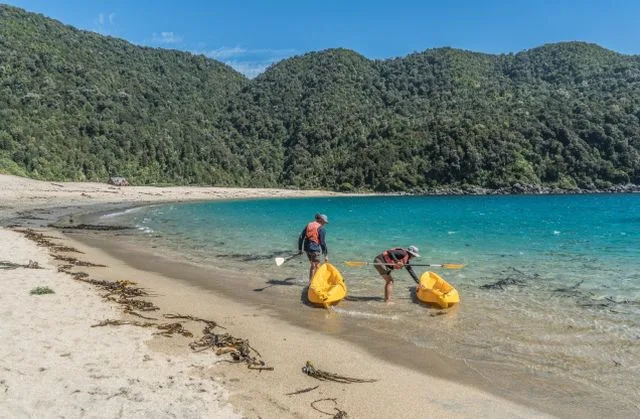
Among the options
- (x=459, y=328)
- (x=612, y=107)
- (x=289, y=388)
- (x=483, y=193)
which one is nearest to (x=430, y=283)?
(x=459, y=328)

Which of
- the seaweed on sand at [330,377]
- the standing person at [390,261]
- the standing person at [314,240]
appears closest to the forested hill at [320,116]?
the standing person at [314,240]

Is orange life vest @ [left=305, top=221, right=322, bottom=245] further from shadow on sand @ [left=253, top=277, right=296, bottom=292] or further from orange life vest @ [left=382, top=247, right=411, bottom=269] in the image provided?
orange life vest @ [left=382, top=247, right=411, bottom=269]

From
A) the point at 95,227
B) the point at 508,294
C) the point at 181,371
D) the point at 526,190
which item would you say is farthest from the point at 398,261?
the point at 526,190

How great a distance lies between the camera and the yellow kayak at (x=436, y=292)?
432 inches

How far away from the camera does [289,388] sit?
20.2 feet

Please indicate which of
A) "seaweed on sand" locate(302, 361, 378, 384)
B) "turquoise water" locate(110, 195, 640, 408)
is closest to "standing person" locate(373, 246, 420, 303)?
"turquoise water" locate(110, 195, 640, 408)

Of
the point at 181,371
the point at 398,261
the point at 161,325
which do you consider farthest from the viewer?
the point at 398,261

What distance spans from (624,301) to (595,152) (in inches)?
4576

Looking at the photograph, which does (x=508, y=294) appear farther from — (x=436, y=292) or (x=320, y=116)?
(x=320, y=116)

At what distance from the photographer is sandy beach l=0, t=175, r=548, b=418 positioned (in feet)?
17.7

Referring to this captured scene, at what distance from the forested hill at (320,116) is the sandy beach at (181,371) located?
6223 cm

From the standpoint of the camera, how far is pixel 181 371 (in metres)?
6.40

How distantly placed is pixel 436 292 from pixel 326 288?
262 centimetres

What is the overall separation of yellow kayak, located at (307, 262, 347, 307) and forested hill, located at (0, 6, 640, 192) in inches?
2464
